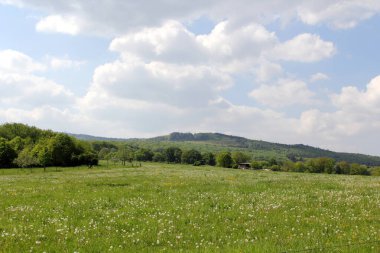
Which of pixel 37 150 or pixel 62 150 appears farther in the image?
pixel 62 150

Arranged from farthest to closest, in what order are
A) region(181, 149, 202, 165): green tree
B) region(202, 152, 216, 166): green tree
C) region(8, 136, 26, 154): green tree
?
region(181, 149, 202, 165): green tree
region(202, 152, 216, 166): green tree
region(8, 136, 26, 154): green tree

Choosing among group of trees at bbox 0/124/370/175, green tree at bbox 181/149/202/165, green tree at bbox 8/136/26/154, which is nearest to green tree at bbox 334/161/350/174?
group of trees at bbox 0/124/370/175

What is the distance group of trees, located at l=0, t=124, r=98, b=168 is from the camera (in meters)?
88.8

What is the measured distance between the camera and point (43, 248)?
9258 mm

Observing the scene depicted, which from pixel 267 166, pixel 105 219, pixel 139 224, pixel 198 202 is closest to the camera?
pixel 139 224

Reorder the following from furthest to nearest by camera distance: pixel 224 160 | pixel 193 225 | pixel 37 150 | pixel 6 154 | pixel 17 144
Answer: pixel 224 160, pixel 17 144, pixel 6 154, pixel 37 150, pixel 193 225

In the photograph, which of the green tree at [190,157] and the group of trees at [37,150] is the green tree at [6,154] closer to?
the group of trees at [37,150]

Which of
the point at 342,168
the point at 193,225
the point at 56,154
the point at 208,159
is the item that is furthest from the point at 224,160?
the point at 193,225

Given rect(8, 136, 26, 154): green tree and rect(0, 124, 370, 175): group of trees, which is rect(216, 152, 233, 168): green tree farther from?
rect(8, 136, 26, 154): green tree

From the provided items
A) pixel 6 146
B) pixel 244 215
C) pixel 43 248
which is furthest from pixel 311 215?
pixel 6 146

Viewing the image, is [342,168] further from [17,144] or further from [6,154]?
[6,154]

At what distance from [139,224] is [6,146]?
100 metres

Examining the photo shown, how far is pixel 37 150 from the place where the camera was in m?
98.9

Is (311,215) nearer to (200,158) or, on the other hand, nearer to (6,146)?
(6,146)
